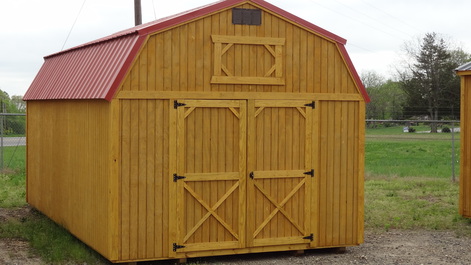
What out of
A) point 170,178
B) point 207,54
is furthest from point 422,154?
point 170,178

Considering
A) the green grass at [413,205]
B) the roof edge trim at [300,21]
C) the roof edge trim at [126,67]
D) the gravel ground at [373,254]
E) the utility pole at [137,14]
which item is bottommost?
the gravel ground at [373,254]

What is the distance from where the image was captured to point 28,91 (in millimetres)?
15953

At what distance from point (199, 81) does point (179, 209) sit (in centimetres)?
171

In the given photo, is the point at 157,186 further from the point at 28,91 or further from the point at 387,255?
the point at 28,91

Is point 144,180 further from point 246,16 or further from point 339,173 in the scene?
point 339,173

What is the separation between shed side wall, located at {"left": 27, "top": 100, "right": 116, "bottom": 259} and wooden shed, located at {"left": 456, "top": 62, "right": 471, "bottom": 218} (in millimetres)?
6726

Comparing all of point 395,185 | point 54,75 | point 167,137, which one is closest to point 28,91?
point 54,75

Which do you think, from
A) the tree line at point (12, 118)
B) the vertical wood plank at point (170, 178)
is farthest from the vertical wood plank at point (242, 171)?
the tree line at point (12, 118)

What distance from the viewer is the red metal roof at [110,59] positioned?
10102 millimetres

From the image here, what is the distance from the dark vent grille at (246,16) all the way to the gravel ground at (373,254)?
3263mm

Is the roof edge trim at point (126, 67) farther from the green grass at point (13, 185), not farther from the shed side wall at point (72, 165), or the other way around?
the green grass at point (13, 185)

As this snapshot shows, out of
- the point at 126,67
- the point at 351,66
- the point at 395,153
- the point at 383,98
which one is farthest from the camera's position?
the point at 383,98

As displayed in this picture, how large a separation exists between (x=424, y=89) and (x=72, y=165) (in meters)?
42.8

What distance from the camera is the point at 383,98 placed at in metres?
51.2
